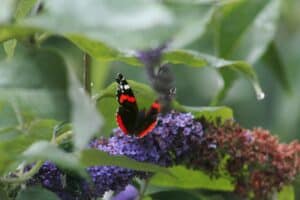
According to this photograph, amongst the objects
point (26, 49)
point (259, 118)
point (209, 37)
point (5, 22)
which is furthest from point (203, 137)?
point (259, 118)

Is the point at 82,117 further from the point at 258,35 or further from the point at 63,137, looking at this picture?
the point at 258,35

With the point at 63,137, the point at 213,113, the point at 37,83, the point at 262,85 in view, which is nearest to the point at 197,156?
the point at 213,113

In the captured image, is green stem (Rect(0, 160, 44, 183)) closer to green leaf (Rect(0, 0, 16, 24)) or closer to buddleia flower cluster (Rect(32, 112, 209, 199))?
buddleia flower cluster (Rect(32, 112, 209, 199))

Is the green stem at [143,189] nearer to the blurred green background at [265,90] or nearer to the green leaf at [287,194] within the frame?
the green leaf at [287,194]

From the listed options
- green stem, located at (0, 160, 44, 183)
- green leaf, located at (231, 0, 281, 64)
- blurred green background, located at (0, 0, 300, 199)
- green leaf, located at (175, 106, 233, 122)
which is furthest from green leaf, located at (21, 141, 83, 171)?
green leaf, located at (231, 0, 281, 64)

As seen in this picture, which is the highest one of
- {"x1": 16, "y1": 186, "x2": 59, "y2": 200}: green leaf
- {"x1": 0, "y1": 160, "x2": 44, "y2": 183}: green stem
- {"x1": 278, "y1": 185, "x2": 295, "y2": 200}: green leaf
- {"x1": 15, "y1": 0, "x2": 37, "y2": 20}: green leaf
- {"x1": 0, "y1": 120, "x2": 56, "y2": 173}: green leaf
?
{"x1": 15, "y1": 0, "x2": 37, "y2": 20}: green leaf

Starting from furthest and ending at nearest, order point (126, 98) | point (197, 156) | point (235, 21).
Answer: point (235, 21)
point (197, 156)
point (126, 98)
